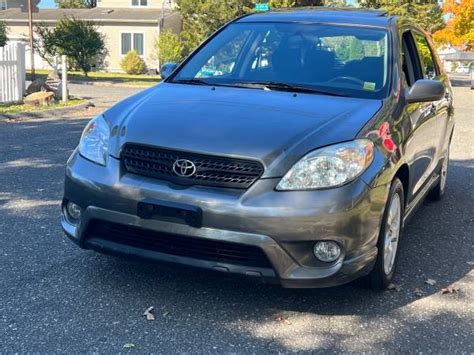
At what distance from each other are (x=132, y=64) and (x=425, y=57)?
3090cm

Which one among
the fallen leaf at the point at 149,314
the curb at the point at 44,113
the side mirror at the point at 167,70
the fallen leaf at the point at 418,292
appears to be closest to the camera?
the fallen leaf at the point at 149,314

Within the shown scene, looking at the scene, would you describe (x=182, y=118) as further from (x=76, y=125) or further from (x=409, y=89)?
(x=76, y=125)

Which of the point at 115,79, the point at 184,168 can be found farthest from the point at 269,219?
the point at 115,79

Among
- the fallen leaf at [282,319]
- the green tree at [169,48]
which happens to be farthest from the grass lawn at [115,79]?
the fallen leaf at [282,319]

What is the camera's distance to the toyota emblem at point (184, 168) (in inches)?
133

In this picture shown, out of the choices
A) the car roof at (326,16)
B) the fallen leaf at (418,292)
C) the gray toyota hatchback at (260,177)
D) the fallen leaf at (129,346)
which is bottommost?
the fallen leaf at (418,292)

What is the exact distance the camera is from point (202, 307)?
3.62m

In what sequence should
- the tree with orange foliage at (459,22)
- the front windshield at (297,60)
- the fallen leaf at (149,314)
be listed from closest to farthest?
the fallen leaf at (149,314)
the front windshield at (297,60)
the tree with orange foliage at (459,22)

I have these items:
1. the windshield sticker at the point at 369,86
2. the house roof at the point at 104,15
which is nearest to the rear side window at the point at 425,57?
the windshield sticker at the point at 369,86

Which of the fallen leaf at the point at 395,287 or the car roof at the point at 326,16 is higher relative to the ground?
the car roof at the point at 326,16

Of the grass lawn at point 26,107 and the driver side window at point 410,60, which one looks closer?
the driver side window at point 410,60

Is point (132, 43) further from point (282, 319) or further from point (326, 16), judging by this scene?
point (282, 319)

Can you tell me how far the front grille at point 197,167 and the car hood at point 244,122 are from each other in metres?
0.04

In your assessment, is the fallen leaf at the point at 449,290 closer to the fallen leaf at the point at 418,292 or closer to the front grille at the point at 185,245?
the fallen leaf at the point at 418,292
